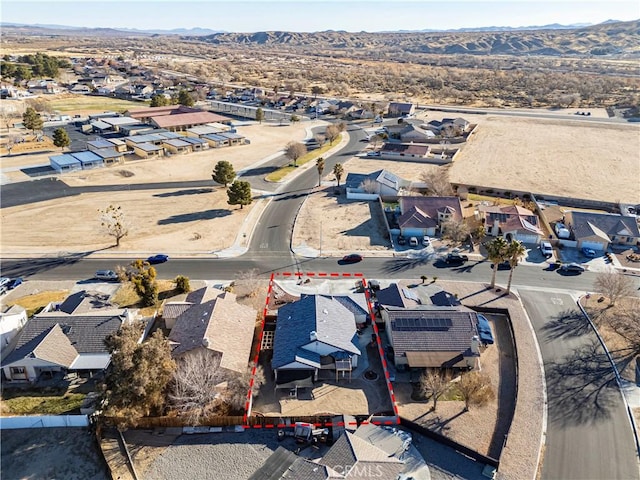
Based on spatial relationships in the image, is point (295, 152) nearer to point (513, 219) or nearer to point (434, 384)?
point (513, 219)

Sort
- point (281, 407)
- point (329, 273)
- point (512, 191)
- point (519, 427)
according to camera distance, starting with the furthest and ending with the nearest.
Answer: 1. point (512, 191)
2. point (329, 273)
3. point (281, 407)
4. point (519, 427)

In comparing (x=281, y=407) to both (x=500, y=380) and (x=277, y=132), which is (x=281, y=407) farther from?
(x=277, y=132)

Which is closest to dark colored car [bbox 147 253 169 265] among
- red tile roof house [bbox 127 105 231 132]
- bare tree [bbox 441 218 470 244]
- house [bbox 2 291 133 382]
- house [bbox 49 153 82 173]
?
house [bbox 2 291 133 382]

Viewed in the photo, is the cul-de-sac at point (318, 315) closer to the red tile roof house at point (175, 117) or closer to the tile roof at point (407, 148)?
the tile roof at point (407, 148)

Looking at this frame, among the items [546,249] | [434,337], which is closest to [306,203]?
[546,249]

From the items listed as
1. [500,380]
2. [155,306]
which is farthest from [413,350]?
[155,306]

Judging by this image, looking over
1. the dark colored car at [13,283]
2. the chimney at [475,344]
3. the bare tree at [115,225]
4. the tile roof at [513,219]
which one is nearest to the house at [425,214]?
the tile roof at [513,219]

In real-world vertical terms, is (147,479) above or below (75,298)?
below

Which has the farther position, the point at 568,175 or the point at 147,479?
the point at 568,175
